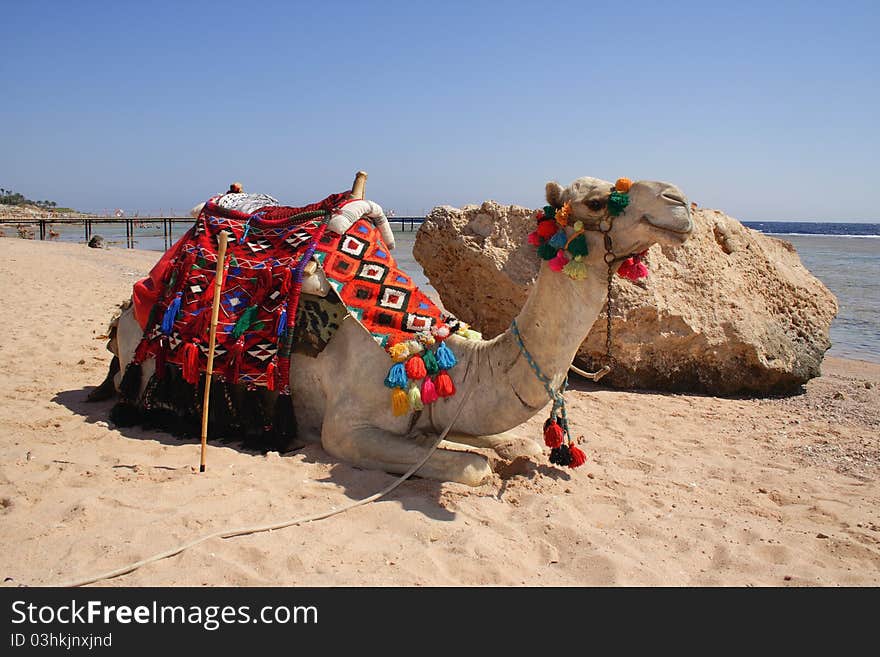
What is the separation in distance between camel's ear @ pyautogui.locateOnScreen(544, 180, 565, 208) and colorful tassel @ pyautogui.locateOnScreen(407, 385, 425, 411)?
1.42 meters

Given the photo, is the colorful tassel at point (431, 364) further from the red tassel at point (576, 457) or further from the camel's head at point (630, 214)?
the camel's head at point (630, 214)

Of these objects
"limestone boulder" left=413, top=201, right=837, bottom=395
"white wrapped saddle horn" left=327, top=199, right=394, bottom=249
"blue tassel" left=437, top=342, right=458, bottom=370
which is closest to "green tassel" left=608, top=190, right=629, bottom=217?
"blue tassel" left=437, top=342, right=458, bottom=370

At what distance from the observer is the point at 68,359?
730cm

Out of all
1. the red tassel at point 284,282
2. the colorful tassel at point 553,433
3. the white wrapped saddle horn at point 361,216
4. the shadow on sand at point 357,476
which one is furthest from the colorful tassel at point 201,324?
the colorful tassel at point 553,433

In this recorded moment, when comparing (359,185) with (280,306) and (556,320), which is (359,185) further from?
(556,320)

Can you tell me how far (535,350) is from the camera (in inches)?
163

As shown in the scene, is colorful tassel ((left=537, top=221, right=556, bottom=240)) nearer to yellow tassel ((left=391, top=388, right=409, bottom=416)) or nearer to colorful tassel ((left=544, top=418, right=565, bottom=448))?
colorful tassel ((left=544, top=418, right=565, bottom=448))

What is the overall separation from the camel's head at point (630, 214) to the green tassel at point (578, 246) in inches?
2.4

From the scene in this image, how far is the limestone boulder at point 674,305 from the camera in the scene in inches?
278

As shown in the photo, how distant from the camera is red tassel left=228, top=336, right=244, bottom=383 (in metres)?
4.84

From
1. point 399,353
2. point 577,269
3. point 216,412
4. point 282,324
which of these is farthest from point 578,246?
point 216,412

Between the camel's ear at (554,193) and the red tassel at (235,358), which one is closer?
the camel's ear at (554,193)

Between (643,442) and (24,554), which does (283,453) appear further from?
(643,442)

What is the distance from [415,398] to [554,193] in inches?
59.7
